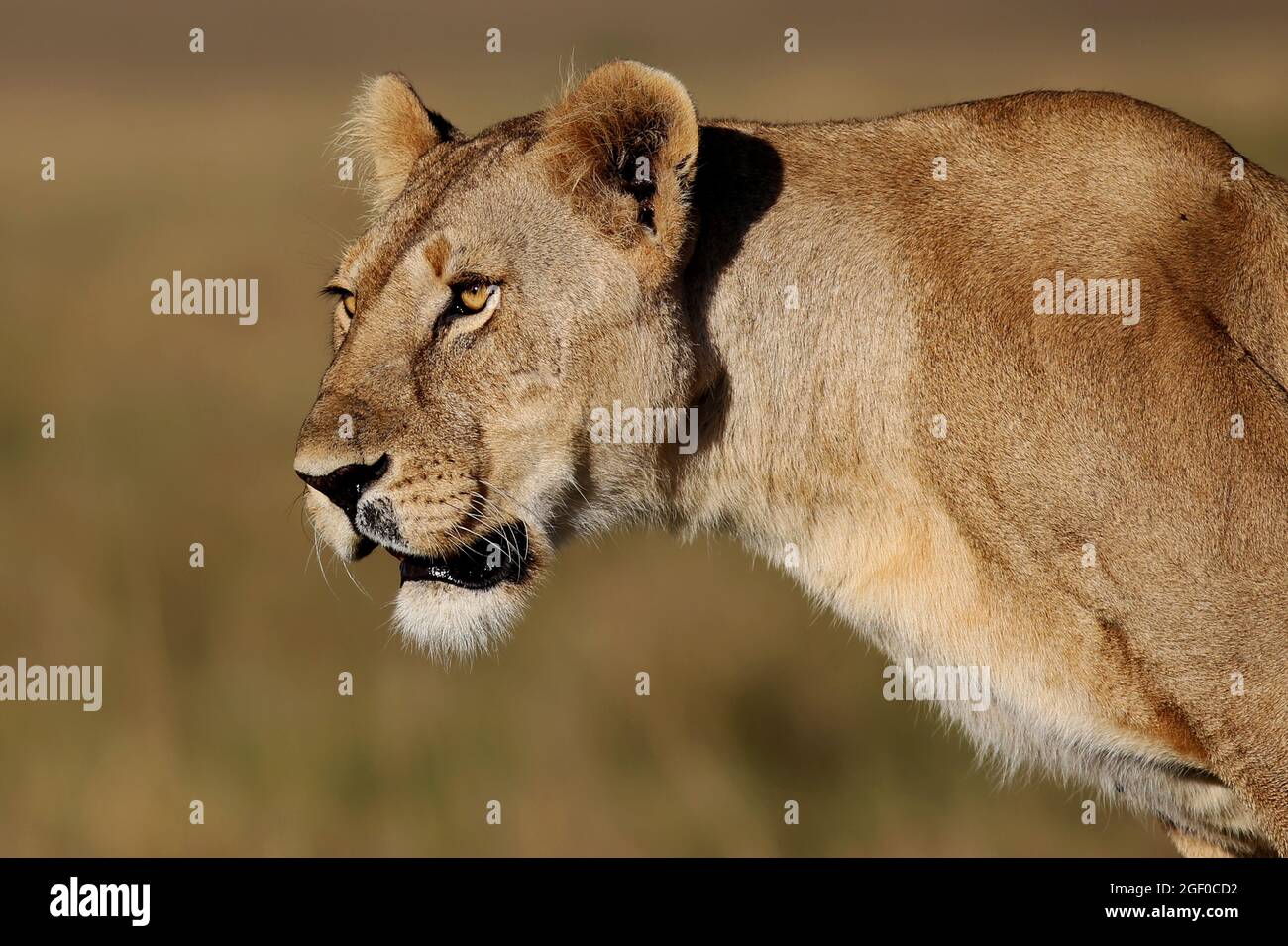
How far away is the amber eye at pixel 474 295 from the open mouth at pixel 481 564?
1.98 ft

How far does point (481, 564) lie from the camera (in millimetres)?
4426

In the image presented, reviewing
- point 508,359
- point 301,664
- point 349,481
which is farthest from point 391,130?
point 301,664

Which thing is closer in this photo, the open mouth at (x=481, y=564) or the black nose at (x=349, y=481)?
the black nose at (x=349, y=481)

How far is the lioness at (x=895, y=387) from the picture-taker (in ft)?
12.5

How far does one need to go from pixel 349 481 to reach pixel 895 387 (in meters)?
1.46

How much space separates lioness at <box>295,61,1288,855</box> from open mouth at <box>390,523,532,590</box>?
1 cm

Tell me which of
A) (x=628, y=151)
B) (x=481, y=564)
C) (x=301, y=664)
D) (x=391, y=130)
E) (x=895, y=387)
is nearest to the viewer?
(x=895, y=387)

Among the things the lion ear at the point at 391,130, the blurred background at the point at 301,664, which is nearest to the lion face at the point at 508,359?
the blurred background at the point at 301,664

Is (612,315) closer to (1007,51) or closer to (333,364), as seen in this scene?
(333,364)

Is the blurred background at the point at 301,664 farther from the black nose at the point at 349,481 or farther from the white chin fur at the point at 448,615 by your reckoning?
the black nose at the point at 349,481

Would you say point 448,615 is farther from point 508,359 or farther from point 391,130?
point 391,130

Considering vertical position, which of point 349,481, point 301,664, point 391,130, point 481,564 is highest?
point 391,130

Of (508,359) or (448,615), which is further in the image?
(448,615)

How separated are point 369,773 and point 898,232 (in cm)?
439
